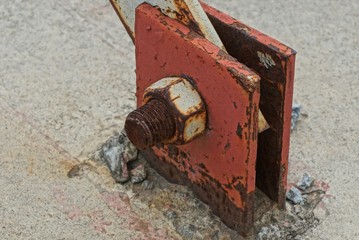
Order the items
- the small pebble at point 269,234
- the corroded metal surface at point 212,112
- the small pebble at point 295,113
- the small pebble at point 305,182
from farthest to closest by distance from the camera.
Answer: the small pebble at point 295,113 < the small pebble at point 305,182 < the small pebble at point 269,234 < the corroded metal surface at point 212,112

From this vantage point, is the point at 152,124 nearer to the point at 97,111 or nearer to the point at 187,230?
the point at 187,230

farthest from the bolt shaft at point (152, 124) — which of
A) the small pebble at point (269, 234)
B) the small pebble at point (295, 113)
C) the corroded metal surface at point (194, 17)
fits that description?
the small pebble at point (295, 113)

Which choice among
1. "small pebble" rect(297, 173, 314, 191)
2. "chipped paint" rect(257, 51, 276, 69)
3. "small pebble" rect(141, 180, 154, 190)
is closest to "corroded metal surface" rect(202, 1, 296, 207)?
"chipped paint" rect(257, 51, 276, 69)

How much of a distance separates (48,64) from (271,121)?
88 centimetres

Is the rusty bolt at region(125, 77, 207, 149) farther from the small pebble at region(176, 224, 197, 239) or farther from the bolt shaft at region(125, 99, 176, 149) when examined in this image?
the small pebble at region(176, 224, 197, 239)

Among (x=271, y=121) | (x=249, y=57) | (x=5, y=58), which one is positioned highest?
(x=249, y=57)

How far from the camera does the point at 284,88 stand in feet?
4.98

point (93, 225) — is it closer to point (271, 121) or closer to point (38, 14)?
point (271, 121)

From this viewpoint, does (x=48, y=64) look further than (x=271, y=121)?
Yes

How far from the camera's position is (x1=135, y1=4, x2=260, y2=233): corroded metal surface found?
57.7 inches

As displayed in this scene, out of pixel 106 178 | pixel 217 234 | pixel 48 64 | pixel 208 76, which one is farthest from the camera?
pixel 48 64

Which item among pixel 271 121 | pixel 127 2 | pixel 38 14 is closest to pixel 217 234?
pixel 271 121

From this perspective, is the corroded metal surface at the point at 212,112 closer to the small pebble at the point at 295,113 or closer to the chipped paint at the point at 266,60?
the chipped paint at the point at 266,60

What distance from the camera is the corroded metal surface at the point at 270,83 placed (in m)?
1.51
